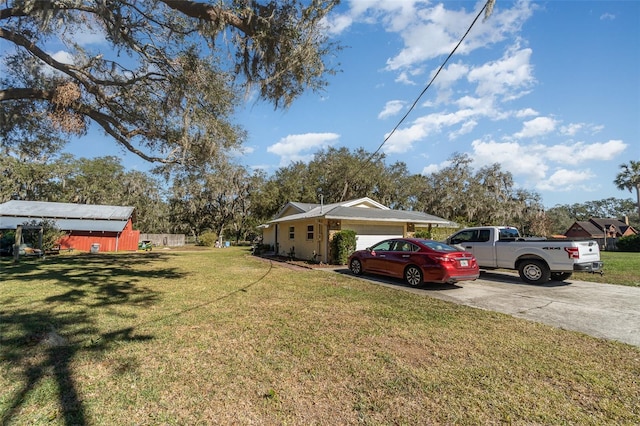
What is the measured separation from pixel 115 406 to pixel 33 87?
9508 mm

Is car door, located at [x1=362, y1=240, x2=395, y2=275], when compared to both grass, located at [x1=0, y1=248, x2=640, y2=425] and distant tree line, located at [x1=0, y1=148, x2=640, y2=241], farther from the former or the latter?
distant tree line, located at [x1=0, y1=148, x2=640, y2=241]

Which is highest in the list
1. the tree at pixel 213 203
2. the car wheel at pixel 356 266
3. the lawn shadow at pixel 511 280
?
the tree at pixel 213 203

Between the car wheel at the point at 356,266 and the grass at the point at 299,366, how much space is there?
4.50 metres

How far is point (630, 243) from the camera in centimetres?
3016

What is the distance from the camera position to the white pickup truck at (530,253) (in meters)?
8.34

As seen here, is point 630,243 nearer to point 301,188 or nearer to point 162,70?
point 301,188

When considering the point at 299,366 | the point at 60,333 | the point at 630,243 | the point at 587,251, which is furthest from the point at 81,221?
the point at 630,243

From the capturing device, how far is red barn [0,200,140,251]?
2384 centimetres

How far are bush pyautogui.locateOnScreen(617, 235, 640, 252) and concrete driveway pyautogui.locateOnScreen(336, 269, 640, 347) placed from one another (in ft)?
101

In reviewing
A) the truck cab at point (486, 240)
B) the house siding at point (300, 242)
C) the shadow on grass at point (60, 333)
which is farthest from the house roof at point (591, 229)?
the shadow on grass at point (60, 333)

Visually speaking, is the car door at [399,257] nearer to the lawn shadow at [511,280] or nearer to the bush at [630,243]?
the lawn shadow at [511,280]

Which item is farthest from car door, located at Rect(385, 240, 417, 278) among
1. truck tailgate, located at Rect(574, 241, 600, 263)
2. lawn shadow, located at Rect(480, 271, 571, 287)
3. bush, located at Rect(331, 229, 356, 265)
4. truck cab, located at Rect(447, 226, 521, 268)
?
bush, located at Rect(331, 229, 356, 265)

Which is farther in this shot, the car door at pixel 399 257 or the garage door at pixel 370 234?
the garage door at pixel 370 234

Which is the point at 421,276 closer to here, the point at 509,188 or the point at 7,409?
the point at 7,409
